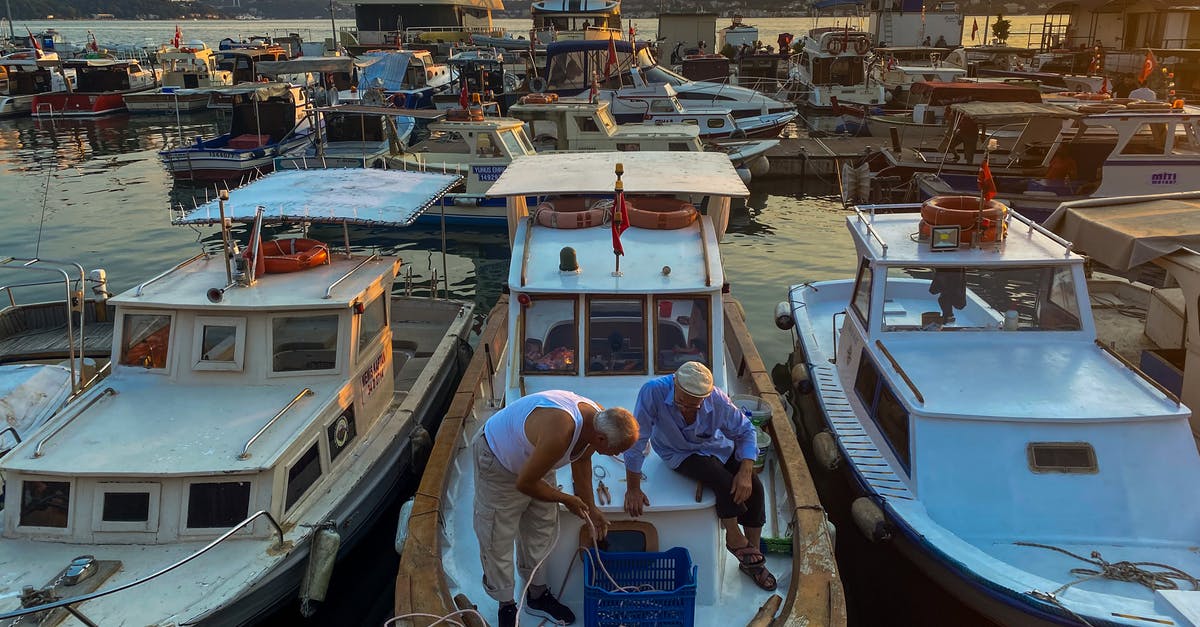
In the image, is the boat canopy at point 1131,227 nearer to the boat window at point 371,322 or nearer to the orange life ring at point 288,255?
the boat window at point 371,322

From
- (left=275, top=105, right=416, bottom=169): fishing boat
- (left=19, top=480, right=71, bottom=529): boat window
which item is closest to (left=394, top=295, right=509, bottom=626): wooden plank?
(left=19, top=480, right=71, bottom=529): boat window

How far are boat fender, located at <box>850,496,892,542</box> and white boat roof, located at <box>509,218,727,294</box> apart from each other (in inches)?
85.4

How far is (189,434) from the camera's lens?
21.9 ft

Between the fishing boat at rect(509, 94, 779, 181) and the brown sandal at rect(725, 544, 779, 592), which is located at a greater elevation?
the fishing boat at rect(509, 94, 779, 181)

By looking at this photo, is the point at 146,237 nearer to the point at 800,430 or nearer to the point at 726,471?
the point at 800,430

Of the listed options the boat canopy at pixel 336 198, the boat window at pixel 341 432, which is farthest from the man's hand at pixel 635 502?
the boat canopy at pixel 336 198

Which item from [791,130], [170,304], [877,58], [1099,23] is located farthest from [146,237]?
[1099,23]

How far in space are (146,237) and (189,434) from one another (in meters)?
15.4

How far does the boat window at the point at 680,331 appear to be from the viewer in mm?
6832

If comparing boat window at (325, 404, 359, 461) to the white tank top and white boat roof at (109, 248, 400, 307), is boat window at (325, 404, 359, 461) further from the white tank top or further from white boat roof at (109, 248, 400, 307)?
the white tank top

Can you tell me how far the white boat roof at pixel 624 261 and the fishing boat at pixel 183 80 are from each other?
40.4m

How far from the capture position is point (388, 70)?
34469mm

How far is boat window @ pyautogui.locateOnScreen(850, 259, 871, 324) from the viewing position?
27.0 feet

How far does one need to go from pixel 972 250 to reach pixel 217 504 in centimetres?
719
